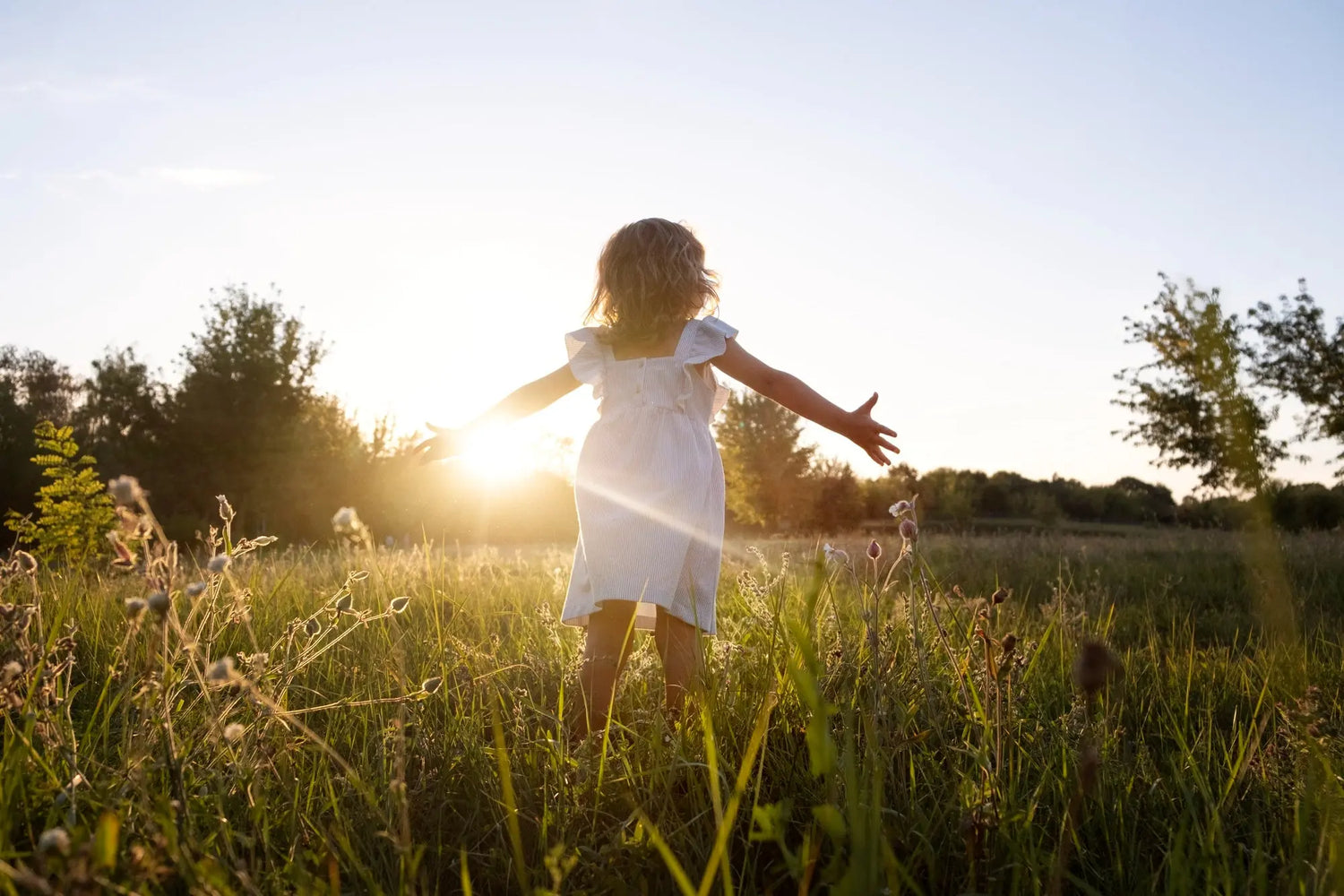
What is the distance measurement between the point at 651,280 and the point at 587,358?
0.43m

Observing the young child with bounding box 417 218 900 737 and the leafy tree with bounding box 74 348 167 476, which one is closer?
the young child with bounding box 417 218 900 737

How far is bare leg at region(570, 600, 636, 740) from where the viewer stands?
8.84 ft

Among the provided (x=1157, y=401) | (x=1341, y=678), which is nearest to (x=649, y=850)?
(x=1341, y=678)

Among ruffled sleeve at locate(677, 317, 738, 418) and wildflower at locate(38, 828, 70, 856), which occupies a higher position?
ruffled sleeve at locate(677, 317, 738, 418)

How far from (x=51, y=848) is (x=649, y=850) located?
3.69ft

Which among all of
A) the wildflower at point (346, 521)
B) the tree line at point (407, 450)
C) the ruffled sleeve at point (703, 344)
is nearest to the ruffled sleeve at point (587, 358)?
the ruffled sleeve at point (703, 344)

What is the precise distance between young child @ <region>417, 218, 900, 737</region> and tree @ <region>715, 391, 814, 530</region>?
1195 inches

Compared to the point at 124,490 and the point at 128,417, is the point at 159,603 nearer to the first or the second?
the point at 124,490

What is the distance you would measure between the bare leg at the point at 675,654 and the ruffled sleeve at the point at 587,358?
3.35ft

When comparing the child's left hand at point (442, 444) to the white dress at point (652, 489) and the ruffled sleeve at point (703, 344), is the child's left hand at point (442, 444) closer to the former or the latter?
the white dress at point (652, 489)

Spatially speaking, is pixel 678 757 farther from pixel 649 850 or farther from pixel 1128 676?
pixel 1128 676

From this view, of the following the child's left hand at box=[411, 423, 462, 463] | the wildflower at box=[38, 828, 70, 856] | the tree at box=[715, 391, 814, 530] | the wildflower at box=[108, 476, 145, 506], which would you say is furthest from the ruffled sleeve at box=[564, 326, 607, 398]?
the tree at box=[715, 391, 814, 530]

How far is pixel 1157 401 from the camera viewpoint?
77.7 feet

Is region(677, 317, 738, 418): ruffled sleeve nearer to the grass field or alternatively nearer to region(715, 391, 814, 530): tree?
the grass field
